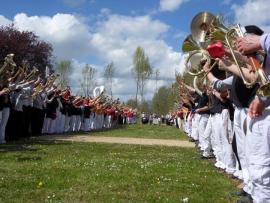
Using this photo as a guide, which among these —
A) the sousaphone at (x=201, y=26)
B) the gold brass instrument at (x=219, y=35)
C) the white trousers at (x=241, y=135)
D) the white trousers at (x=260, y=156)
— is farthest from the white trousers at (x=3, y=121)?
the white trousers at (x=260, y=156)

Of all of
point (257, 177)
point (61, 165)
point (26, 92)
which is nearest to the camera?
point (257, 177)

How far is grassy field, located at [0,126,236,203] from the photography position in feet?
24.4

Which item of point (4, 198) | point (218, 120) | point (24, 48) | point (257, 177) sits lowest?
point (4, 198)

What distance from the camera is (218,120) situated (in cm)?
1098

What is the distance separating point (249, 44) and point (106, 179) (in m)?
4.63

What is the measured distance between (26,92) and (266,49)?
48.7 ft

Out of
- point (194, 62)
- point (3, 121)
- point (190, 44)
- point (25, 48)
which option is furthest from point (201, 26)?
point (25, 48)

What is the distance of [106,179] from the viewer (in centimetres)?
892

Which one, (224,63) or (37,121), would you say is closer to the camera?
(224,63)

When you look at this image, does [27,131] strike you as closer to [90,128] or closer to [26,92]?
[26,92]

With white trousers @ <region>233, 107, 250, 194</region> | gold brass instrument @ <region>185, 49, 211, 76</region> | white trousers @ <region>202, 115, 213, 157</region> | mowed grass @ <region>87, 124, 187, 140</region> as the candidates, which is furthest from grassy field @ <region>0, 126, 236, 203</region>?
mowed grass @ <region>87, 124, 187, 140</region>

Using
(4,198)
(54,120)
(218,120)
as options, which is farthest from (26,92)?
(4,198)

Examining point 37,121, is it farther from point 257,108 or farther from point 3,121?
point 257,108

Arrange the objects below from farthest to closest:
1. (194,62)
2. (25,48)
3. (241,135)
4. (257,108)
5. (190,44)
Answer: (25,48) → (241,135) → (194,62) → (190,44) → (257,108)
